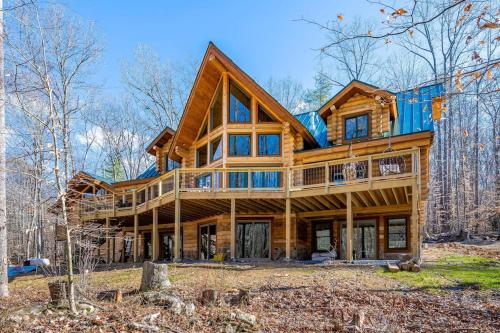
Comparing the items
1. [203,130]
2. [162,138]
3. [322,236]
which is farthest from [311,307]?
[162,138]

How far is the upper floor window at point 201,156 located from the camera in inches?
802

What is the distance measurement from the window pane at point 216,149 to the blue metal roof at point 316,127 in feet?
14.6

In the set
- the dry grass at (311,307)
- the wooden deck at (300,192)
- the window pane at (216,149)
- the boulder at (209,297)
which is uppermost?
the window pane at (216,149)

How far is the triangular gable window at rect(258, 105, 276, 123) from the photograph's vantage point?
1820 centimetres

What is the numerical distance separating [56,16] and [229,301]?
988cm

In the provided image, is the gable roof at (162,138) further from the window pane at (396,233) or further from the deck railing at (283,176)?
the window pane at (396,233)

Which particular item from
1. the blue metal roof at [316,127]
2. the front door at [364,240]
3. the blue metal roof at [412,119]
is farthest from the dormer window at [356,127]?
the front door at [364,240]

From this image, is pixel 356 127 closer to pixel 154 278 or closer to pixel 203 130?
pixel 203 130

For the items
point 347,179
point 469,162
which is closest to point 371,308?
point 347,179

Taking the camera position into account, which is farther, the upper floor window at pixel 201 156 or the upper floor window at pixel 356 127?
the upper floor window at pixel 201 156

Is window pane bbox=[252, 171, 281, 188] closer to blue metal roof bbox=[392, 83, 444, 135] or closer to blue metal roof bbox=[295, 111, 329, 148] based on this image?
blue metal roof bbox=[295, 111, 329, 148]

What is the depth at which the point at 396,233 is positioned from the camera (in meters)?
16.7

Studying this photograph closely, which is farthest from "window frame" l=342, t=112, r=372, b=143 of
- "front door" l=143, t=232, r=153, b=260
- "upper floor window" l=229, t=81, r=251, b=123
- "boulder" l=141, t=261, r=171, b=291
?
"front door" l=143, t=232, r=153, b=260

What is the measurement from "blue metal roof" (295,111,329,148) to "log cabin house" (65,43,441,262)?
0.05 meters
